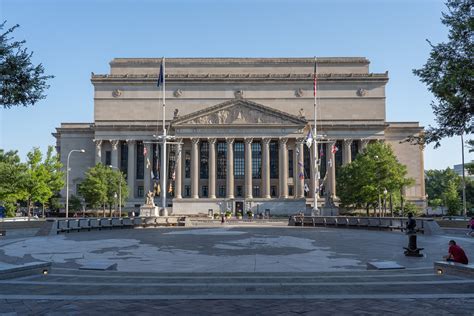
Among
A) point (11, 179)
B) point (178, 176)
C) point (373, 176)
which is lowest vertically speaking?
point (11, 179)

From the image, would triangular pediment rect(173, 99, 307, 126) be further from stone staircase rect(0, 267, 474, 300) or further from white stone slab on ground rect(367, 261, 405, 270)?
stone staircase rect(0, 267, 474, 300)

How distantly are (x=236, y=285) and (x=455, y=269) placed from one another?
21.6 ft

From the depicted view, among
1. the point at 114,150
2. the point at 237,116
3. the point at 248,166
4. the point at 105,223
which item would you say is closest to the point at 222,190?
the point at 248,166

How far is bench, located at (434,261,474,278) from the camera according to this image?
14125mm

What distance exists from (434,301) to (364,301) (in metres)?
1.55

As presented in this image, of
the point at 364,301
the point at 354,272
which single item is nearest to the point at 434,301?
the point at 364,301

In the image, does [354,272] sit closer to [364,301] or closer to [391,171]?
[364,301]

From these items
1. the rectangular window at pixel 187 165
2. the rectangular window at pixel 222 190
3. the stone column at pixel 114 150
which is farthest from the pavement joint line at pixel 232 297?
the stone column at pixel 114 150

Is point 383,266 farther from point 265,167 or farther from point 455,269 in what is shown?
point 265,167

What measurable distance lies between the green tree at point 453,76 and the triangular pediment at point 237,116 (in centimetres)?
7630

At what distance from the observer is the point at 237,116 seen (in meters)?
93.6

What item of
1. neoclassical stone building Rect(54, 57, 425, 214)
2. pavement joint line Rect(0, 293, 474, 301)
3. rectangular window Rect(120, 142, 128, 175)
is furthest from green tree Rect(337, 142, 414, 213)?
pavement joint line Rect(0, 293, 474, 301)

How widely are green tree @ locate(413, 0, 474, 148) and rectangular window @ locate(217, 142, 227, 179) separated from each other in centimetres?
8012

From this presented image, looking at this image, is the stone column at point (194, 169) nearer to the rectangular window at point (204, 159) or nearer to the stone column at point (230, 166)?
the rectangular window at point (204, 159)
